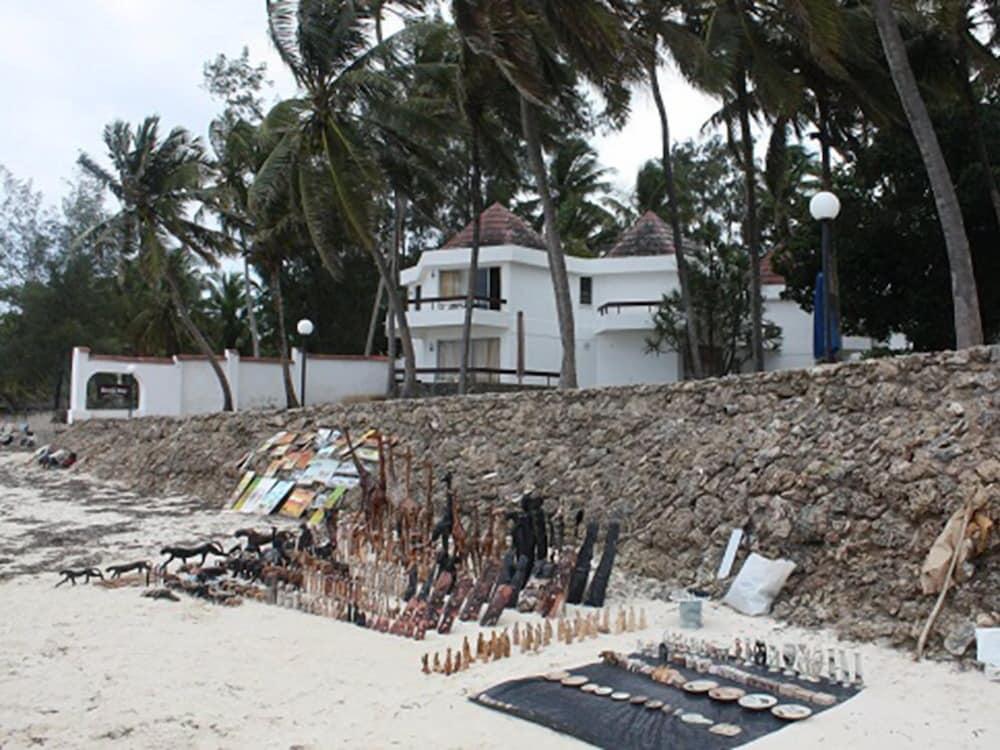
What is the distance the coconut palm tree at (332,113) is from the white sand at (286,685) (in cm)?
1051

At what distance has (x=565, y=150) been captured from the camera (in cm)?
3366

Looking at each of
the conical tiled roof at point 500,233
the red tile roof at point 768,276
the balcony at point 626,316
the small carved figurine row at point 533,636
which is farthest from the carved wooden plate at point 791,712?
the conical tiled roof at point 500,233

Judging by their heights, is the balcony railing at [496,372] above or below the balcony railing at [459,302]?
below

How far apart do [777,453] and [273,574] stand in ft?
18.3

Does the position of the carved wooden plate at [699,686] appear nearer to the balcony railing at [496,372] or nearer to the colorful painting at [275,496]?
the colorful painting at [275,496]

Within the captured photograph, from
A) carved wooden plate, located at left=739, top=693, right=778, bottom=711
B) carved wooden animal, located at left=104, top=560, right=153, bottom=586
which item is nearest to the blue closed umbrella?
carved wooden plate, located at left=739, top=693, right=778, bottom=711

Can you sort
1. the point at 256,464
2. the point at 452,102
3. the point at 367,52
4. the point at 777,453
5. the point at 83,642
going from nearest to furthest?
the point at 83,642
the point at 777,453
the point at 256,464
the point at 367,52
the point at 452,102

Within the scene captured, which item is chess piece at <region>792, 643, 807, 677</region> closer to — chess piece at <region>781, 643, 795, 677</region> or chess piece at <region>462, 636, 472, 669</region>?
chess piece at <region>781, 643, 795, 677</region>

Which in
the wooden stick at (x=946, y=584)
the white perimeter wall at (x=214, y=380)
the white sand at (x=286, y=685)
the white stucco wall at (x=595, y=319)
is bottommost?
the white sand at (x=286, y=685)

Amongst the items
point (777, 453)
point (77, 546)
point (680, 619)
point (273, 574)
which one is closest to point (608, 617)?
point (680, 619)

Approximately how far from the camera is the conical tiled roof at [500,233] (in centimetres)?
2698

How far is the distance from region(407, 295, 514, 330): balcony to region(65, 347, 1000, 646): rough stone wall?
11411mm

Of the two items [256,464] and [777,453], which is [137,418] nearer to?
[256,464]

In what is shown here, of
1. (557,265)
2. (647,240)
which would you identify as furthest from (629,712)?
(647,240)
